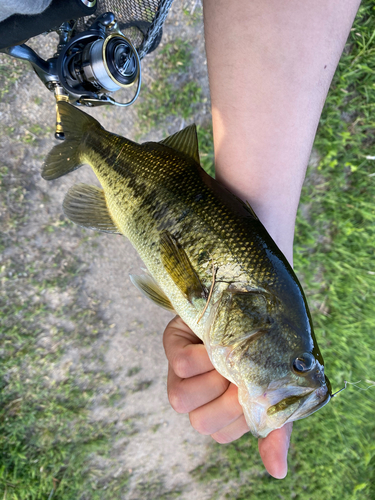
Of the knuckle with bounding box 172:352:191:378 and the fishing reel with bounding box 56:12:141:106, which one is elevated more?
the fishing reel with bounding box 56:12:141:106

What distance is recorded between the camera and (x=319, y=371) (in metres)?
1.25

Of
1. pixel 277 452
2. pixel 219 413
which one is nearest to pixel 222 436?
pixel 219 413

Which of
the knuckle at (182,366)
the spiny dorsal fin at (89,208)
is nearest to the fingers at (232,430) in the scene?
the knuckle at (182,366)

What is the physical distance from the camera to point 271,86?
165cm

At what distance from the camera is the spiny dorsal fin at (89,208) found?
72.4 inches

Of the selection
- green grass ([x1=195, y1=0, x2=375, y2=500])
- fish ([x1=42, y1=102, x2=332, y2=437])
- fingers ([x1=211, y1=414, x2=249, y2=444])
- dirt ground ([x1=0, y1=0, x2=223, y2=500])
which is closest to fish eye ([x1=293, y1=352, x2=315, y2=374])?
fish ([x1=42, y1=102, x2=332, y2=437])

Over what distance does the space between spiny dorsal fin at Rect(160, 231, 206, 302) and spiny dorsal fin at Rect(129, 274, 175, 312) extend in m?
0.21

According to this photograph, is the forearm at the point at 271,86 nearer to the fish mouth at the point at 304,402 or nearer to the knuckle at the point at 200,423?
the fish mouth at the point at 304,402

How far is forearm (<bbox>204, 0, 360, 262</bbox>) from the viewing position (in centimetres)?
159

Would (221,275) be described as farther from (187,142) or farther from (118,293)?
(118,293)

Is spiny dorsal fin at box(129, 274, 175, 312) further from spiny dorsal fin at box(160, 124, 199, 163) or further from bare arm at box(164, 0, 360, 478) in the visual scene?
spiny dorsal fin at box(160, 124, 199, 163)

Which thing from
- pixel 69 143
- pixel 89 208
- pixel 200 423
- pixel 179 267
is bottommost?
pixel 200 423

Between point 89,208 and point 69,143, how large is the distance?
0.40m

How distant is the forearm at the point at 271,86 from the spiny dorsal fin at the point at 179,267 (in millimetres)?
568
